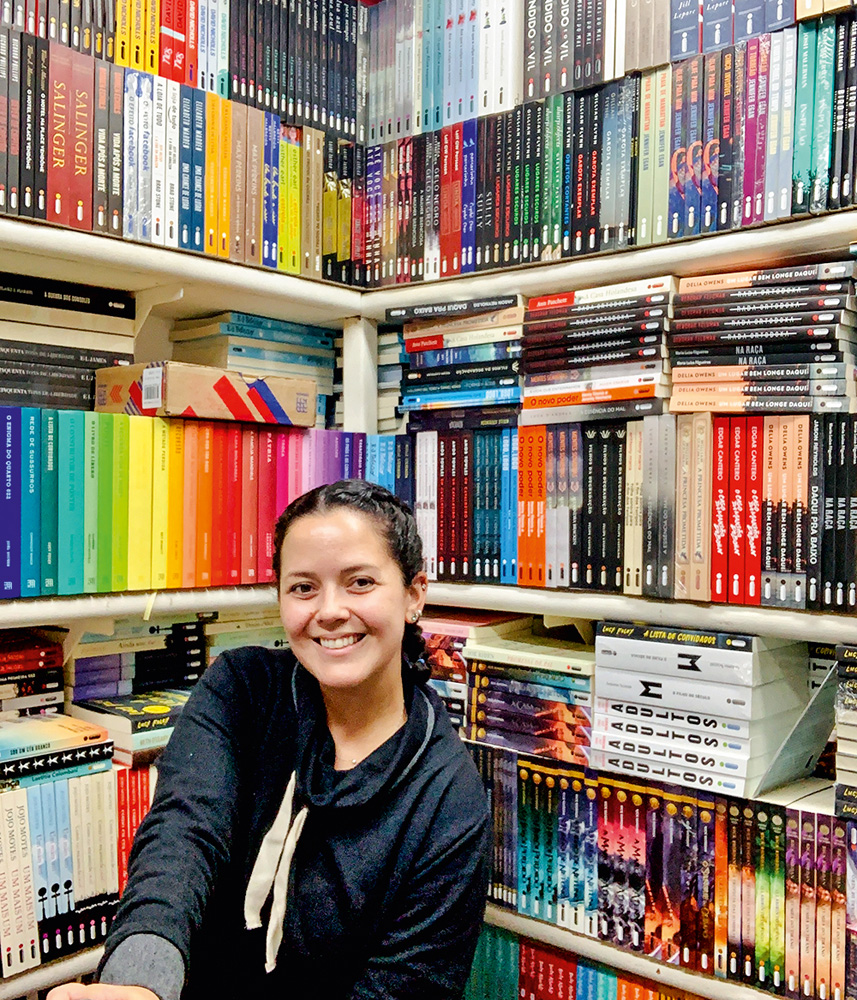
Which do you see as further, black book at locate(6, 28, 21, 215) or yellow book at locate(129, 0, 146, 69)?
yellow book at locate(129, 0, 146, 69)

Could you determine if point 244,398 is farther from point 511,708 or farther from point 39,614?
point 511,708

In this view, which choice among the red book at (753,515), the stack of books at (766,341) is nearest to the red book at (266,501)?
the stack of books at (766,341)

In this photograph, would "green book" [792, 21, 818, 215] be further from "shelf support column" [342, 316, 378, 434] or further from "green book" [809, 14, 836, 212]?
"shelf support column" [342, 316, 378, 434]

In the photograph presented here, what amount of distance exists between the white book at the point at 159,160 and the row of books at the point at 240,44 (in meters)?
0.07

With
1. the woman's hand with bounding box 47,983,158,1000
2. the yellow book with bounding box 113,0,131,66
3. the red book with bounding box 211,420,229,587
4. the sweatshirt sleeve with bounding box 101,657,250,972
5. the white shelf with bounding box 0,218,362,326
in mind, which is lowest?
the woman's hand with bounding box 47,983,158,1000

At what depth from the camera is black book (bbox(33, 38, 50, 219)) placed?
1548 millimetres

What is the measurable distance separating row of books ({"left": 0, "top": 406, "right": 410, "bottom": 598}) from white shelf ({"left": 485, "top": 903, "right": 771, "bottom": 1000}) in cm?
80

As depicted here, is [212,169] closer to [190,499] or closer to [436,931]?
[190,499]

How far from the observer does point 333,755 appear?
130 cm

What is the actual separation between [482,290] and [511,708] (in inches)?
31.3

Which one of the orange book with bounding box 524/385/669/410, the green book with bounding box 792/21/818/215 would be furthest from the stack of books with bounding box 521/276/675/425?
the green book with bounding box 792/21/818/215

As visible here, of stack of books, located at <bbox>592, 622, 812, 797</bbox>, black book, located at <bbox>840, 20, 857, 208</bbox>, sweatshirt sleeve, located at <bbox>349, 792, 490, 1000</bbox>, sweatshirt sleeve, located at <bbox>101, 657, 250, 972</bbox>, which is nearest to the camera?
sweatshirt sleeve, located at <bbox>101, 657, 250, 972</bbox>

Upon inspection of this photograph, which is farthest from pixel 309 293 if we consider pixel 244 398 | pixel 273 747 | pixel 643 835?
pixel 643 835

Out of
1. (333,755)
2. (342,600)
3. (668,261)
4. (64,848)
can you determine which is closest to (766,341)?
(668,261)
